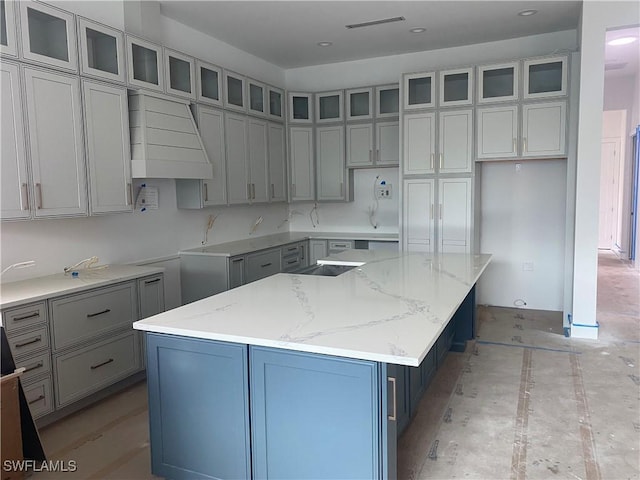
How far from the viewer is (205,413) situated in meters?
2.15

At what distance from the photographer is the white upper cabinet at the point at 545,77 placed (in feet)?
15.2

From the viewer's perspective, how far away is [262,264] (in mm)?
4910

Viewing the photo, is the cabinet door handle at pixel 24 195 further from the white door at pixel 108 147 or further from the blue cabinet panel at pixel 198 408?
the blue cabinet panel at pixel 198 408

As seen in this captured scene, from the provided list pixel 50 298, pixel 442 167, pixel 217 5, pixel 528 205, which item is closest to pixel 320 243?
pixel 442 167

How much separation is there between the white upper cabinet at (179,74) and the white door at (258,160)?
0.95 metres

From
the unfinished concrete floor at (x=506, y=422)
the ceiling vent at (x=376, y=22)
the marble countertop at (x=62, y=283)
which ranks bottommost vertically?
the unfinished concrete floor at (x=506, y=422)

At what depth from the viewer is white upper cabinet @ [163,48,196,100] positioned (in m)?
3.94

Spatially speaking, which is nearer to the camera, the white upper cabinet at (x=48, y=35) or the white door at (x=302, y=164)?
the white upper cabinet at (x=48, y=35)

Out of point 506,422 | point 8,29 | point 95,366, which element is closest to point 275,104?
point 8,29

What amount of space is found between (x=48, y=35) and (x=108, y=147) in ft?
2.48

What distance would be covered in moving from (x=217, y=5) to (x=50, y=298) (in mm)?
2766

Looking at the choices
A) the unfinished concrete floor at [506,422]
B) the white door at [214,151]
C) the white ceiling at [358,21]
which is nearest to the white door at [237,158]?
the white door at [214,151]

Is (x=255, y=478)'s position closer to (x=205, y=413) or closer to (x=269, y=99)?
(x=205, y=413)

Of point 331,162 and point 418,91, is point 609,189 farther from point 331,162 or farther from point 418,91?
point 331,162
